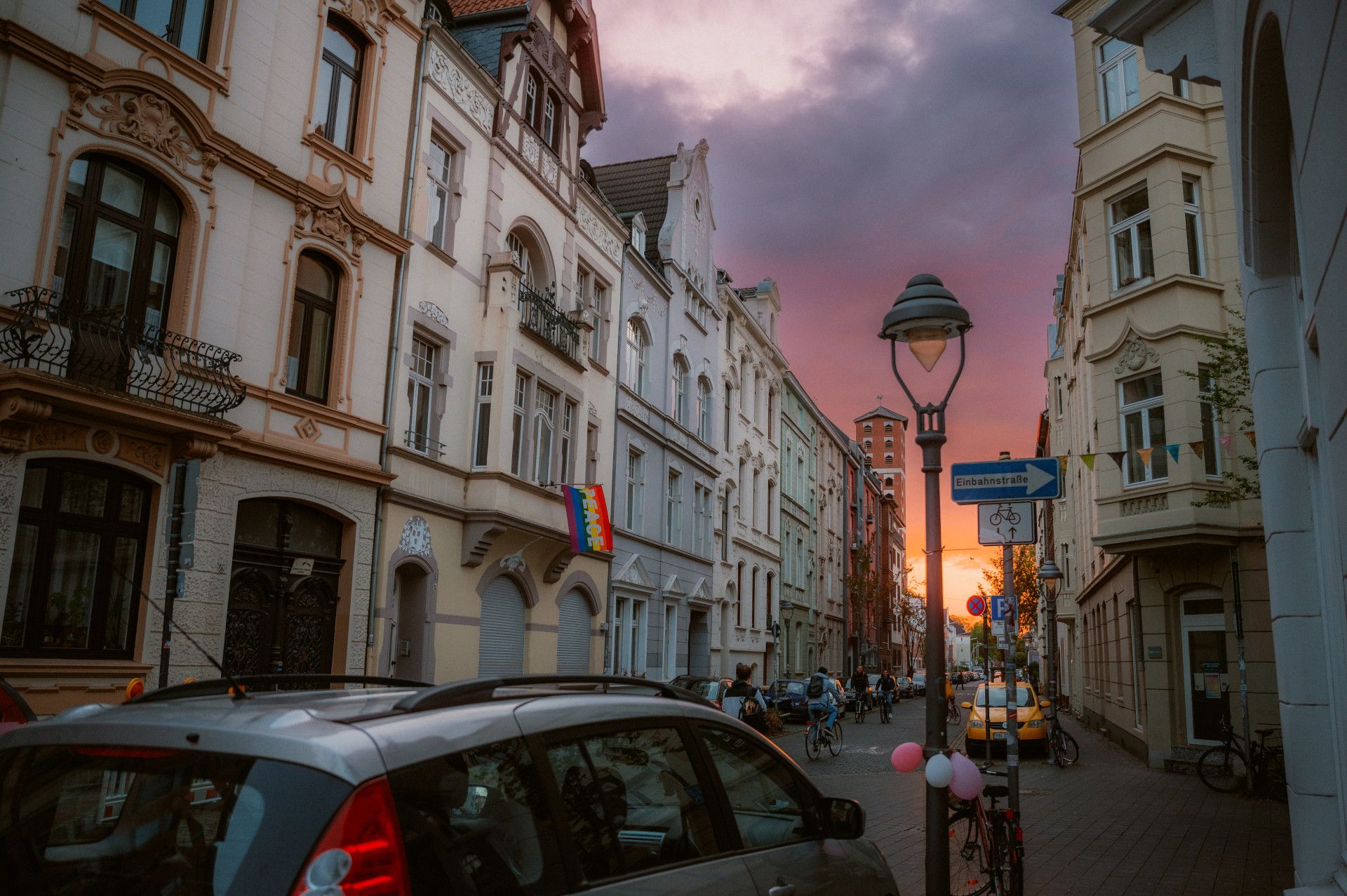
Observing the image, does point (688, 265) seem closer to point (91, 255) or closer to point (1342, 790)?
point (91, 255)

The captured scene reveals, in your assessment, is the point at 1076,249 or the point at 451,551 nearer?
the point at 451,551

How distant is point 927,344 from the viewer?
776cm

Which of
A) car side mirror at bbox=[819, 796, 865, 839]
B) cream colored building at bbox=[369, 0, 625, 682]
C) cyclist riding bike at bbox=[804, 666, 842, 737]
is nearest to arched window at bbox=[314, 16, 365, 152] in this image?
cream colored building at bbox=[369, 0, 625, 682]

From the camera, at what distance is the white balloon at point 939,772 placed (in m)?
6.66

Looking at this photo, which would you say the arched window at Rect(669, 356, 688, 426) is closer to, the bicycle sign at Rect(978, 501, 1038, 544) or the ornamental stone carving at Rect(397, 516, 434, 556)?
the ornamental stone carving at Rect(397, 516, 434, 556)

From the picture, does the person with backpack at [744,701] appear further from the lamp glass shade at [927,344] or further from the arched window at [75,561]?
the lamp glass shade at [927,344]

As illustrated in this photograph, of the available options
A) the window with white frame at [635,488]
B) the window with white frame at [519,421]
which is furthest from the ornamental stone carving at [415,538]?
the window with white frame at [635,488]

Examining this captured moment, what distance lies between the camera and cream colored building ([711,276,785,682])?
35.8 meters

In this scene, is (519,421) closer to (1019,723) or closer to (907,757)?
Result: (1019,723)

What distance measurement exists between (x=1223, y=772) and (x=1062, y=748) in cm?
457

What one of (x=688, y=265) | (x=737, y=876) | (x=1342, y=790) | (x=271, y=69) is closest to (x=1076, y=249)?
(x=688, y=265)

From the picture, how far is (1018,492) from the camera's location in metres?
8.08

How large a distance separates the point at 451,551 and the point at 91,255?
805 cm

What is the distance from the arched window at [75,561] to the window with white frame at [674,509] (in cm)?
1893
